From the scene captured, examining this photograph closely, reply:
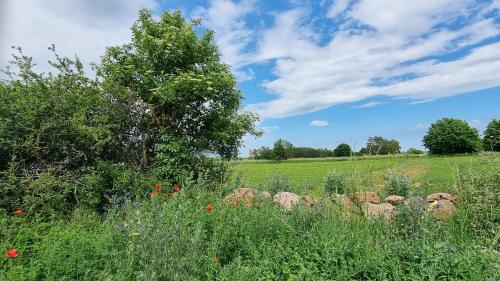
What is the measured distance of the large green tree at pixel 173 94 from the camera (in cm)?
807

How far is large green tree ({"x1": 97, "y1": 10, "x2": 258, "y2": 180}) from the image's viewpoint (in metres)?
8.07

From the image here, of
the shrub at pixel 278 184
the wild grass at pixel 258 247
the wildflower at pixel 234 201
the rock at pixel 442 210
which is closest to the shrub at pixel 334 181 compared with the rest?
the shrub at pixel 278 184

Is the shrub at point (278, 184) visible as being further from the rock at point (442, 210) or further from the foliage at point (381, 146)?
the rock at point (442, 210)

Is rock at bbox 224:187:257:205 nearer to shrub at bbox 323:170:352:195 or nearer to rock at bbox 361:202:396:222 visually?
rock at bbox 361:202:396:222

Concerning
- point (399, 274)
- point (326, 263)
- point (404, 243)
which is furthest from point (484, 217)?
point (326, 263)

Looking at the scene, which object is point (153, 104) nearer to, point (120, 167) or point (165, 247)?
point (120, 167)

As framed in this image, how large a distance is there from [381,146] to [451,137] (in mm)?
64355

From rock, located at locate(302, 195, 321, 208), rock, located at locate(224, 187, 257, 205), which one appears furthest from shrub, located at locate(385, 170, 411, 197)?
rock, located at locate(224, 187, 257, 205)

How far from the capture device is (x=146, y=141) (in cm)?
841

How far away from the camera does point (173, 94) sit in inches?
312

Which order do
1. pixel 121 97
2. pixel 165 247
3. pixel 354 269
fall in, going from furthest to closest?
pixel 121 97, pixel 354 269, pixel 165 247

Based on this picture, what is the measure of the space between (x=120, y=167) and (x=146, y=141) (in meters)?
1.14

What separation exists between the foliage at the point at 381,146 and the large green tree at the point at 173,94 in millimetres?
3651

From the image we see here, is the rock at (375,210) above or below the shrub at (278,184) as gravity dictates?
below
